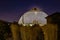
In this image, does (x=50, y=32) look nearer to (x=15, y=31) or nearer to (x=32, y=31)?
(x=32, y=31)

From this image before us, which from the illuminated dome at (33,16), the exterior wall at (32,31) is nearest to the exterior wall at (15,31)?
the exterior wall at (32,31)

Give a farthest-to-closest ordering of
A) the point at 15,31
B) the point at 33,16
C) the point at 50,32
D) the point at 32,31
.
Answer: the point at 33,16 → the point at 15,31 → the point at 32,31 → the point at 50,32

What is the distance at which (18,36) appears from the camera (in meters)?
2.03

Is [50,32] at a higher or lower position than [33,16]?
lower

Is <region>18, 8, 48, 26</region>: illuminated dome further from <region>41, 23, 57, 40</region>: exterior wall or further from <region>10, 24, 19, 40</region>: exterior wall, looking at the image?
<region>41, 23, 57, 40</region>: exterior wall

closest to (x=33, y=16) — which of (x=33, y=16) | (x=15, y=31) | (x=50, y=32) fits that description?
(x=33, y=16)

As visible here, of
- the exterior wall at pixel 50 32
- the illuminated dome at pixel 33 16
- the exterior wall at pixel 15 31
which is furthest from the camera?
the illuminated dome at pixel 33 16

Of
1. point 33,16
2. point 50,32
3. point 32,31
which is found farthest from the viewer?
point 33,16

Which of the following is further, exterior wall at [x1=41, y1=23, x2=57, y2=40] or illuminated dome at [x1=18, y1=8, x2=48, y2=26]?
illuminated dome at [x1=18, y1=8, x2=48, y2=26]

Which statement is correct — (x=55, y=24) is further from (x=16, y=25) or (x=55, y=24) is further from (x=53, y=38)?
(x=16, y=25)

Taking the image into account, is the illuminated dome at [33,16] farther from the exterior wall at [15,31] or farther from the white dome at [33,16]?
the exterior wall at [15,31]

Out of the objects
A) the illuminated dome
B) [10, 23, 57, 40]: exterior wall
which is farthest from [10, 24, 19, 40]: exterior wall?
the illuminated dome

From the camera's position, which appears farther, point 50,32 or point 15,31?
point 15,31

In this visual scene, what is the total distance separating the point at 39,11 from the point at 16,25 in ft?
1.89
